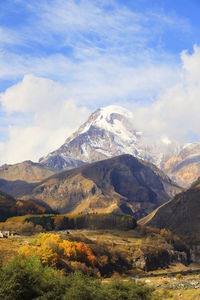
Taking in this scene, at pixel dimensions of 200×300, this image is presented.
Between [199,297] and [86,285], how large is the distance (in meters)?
31.8

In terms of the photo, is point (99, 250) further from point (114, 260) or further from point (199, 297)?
point (199, 297)

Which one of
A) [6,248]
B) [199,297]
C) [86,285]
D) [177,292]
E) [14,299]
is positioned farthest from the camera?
[6,248]

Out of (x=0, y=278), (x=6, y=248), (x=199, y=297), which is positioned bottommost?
(x=199, y=297)

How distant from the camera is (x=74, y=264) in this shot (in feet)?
443

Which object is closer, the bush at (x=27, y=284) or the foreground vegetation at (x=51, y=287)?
the bush at (x=27, y=284)

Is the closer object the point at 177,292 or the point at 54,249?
the point at 177,292

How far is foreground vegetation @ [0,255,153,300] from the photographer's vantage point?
5409 cm

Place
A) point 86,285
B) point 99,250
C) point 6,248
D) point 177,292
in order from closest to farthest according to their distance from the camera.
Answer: point 86,285, point 177,292, point 6,248, point 99,250

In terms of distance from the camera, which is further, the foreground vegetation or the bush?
the foreground vegetation

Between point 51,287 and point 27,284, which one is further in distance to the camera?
point 51,287

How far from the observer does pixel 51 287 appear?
5825cm

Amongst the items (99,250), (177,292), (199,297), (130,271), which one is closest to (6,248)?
(177,292)

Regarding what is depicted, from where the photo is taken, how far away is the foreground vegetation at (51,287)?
2130 inches

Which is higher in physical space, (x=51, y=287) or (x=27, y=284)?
(x=27, y=284)
